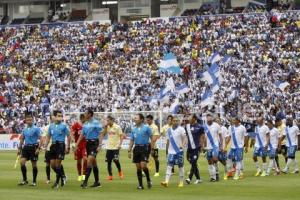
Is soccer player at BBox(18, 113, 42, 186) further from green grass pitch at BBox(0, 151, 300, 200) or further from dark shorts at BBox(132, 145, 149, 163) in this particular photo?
dark shorts at BBox(132, 145, 149, 163)

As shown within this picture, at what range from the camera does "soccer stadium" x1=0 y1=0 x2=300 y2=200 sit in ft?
89.9

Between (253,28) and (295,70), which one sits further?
(253,28)

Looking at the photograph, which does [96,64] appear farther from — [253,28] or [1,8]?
[1,8]

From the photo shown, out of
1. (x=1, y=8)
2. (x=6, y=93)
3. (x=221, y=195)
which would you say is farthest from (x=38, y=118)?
(x=221, y=195)

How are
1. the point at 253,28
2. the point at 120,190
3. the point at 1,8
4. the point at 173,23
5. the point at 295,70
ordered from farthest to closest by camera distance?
the point at 1,8 < the point at 173,23 < the point at 253,28 < the point at 295,70 < the point at 120,190

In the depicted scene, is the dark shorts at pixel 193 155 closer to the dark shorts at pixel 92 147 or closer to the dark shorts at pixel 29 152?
the dark shorts at pixel 92 147

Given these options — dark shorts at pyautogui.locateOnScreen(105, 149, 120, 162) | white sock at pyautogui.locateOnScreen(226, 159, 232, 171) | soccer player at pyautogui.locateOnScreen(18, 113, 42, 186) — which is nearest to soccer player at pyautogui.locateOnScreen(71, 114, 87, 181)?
dark shorts at pyautogui.locateOnScreen(105, 149, 120, 162)

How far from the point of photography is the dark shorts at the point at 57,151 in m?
26.8

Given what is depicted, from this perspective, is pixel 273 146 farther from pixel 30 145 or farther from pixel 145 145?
pixel 30 145

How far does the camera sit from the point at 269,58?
63.6 m

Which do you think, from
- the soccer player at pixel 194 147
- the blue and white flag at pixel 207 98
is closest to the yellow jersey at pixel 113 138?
the soccer player at pixel 194 147

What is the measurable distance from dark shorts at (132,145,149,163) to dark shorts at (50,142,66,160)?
7.61 feet

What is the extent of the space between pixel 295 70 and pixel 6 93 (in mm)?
22755

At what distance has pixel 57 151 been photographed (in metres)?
26.8
